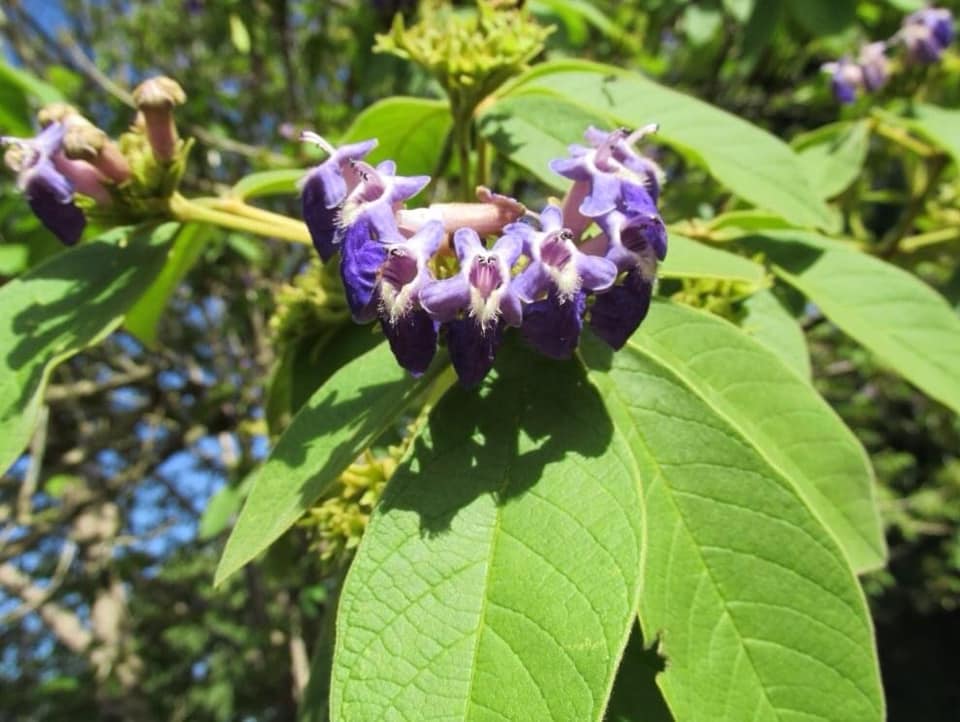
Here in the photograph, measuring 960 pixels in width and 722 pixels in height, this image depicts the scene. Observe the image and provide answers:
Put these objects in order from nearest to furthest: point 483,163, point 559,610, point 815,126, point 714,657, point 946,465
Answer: point 559,610 → point 714,657 → point 483,163 → point 815,126 → point 946,465

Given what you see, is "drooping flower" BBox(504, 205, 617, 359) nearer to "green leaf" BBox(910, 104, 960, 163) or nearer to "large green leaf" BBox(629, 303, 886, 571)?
"large green leaf" BBox(629, 303, 886, 571)

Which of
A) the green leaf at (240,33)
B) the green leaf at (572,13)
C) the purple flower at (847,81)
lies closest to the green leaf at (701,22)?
the green leaf at (572,13)

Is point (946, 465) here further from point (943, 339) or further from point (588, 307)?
point (588, 307)

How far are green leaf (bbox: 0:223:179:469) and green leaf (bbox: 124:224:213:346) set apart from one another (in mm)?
57

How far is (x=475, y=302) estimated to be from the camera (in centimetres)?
107

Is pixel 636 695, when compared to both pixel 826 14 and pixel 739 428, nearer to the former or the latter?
pixel 739 428

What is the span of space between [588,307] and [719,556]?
0.38 meters

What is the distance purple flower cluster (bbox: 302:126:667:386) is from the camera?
1.08 m

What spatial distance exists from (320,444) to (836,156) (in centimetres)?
192

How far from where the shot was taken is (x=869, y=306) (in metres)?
1.83

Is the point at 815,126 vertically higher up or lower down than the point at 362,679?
lower down

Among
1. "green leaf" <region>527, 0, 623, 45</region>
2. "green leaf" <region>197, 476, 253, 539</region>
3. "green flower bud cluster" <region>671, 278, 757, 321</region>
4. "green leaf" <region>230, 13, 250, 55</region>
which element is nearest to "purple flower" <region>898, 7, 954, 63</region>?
"green leaf" <region>527, 0, 623, 45</region>

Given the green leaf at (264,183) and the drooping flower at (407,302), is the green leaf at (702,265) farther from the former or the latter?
the green leaf at (264,183)

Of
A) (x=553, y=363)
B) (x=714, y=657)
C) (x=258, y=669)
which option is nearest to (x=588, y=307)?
(x=553, y=363)
